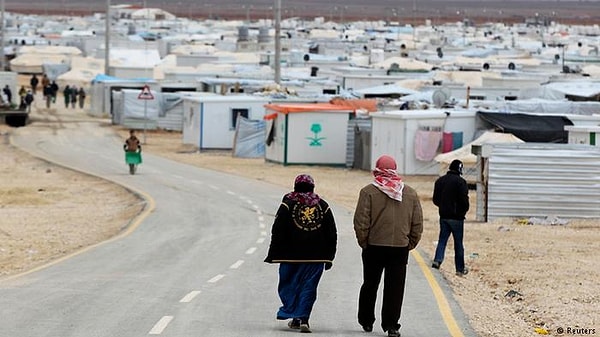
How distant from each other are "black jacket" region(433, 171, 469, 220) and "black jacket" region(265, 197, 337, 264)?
19.0 feet

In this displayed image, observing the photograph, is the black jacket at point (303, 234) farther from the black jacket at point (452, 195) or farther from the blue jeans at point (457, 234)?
the blue jeans at point (457, 234)

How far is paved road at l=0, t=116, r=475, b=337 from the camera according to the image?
13.4 meters

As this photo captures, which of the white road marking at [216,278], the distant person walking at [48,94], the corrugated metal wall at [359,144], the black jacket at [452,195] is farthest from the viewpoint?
the distant person walking at [48,94]

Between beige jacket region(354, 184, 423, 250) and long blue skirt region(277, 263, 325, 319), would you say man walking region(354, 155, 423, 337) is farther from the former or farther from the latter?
long blue skirt region(277, 263, 325, 319)

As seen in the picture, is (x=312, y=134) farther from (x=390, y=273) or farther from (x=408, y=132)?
(x=390, y=273)

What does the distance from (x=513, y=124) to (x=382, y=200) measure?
1174 inches

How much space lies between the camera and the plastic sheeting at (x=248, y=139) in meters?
49.0

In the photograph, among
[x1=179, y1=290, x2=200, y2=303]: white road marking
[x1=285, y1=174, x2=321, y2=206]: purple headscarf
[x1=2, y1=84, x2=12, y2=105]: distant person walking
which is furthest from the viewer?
[x1=2, y1=84, x2=12, y2=105]: distant person walking

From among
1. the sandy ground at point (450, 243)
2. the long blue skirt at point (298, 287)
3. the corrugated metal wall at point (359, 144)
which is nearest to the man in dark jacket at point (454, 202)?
the sandy ground at point (450, 243)

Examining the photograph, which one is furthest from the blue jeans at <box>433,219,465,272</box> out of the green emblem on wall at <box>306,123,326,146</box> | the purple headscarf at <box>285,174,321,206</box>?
the green emblem on wall at <box>306,123,326,146</box>

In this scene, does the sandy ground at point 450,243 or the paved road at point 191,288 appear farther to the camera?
the sandy ground at point 450,243

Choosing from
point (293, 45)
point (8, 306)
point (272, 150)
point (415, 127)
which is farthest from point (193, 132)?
point (293, 45)

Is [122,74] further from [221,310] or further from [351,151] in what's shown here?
[221,310]

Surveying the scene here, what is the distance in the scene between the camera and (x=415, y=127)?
4134cm
